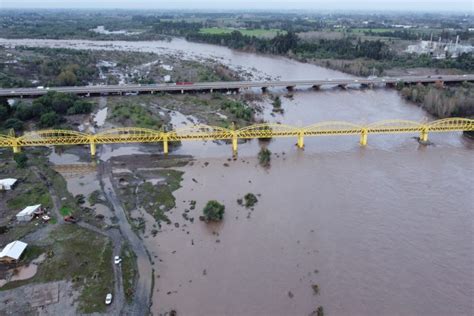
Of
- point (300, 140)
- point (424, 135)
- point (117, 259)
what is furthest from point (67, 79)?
point (424, 135)

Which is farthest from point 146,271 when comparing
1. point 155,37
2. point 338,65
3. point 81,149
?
point 155,37

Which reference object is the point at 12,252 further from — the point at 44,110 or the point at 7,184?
the point at 44,110

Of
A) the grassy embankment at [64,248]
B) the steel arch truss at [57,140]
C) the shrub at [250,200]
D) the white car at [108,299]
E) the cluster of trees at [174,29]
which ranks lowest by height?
the white car at [108,299]

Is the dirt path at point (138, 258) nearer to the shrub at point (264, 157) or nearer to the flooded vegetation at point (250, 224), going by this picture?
the flooded vegetation at point (250, 224)

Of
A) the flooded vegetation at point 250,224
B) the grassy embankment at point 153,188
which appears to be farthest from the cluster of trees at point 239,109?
the grassy embankment at point 153,188

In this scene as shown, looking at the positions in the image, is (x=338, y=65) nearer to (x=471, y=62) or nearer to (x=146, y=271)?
(x=471, y=62)

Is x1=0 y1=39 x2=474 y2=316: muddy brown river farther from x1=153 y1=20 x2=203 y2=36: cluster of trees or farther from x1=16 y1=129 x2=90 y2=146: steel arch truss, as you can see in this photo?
x1=153 y1=20 x2=203 y2=36: cluster of trees
